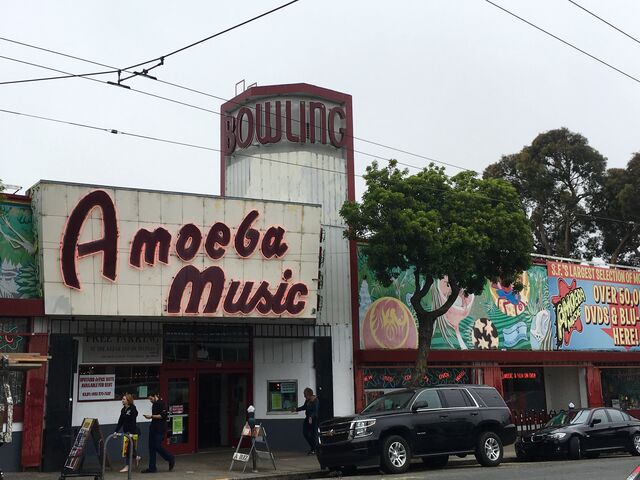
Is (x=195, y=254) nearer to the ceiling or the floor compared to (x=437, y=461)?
nearer to the ceiling

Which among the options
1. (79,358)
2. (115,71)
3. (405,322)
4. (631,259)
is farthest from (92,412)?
(631,259)

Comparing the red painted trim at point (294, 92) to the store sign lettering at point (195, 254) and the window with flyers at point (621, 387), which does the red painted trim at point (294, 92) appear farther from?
the window with flyers at point (621, 387)

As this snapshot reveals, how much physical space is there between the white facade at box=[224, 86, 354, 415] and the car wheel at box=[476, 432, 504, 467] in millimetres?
5780

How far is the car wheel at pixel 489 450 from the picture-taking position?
17562 millimetres

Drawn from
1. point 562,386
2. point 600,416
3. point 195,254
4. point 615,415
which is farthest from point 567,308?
point 195,254

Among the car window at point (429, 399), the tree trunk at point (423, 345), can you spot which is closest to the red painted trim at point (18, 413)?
the car window at point (429, 399)

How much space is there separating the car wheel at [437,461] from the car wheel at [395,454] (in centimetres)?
196

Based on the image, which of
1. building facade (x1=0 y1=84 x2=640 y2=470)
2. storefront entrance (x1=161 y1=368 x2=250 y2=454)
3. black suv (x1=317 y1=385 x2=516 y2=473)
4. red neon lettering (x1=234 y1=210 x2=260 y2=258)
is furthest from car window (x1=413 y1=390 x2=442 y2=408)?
storefront entrance (x1=161 y1=368 x2=250 y2=454)

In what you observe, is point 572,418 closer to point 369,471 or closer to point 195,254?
point 369,471

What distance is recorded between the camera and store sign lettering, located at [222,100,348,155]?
24000 mm

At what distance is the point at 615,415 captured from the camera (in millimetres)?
20688

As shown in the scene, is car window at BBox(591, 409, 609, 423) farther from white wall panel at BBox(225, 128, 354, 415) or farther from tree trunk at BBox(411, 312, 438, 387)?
white wall panel at BBox(225, 128, 354, 415)

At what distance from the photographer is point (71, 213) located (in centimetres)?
1752

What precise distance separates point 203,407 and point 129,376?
2.88 metres
